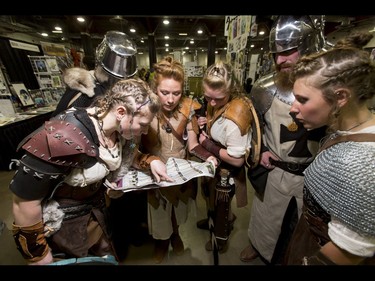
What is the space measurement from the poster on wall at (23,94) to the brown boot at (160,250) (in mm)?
3827

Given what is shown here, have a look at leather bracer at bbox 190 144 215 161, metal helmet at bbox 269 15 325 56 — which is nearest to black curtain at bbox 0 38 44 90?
leather bracer at bbox 190 144 215 161

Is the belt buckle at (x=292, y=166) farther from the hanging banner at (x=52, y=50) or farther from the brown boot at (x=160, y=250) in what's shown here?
the hanging banner at (x=52, y=50)

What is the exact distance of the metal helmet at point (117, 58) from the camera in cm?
140

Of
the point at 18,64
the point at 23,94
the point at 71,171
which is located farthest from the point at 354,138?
the point at 18,64

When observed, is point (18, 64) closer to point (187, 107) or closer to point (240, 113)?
point (187, 107)

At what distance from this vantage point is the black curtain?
3488 millimetres

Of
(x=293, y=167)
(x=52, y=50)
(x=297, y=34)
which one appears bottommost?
(x=293, y=167)

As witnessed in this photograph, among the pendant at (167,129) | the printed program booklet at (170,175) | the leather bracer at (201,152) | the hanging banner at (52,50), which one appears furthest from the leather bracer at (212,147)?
the hanging banner at (52,50)

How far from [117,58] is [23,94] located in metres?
3.44

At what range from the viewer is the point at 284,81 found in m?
1.15

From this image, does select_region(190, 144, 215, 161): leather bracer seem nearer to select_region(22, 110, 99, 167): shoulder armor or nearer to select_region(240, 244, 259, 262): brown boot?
select_region(22, 110, 99, 167): shoulder armor

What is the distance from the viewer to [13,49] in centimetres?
362

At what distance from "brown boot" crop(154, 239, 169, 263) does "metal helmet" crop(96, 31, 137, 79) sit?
55.4 inches

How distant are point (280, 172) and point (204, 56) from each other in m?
17.6
